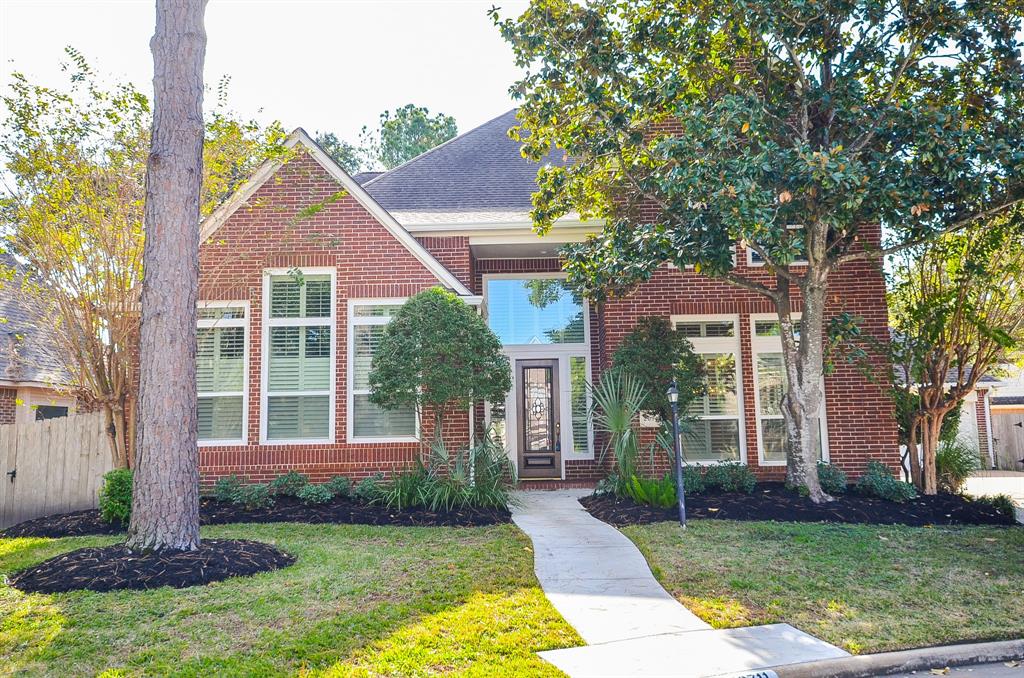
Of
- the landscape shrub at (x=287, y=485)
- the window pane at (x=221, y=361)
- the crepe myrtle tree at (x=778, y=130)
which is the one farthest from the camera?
the window pane at (x=221, y=361)

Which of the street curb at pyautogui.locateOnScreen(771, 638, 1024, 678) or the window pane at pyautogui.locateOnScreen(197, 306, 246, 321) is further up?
the window pane at pyautogui.locateOnScreen(197, 306, 246, 321)

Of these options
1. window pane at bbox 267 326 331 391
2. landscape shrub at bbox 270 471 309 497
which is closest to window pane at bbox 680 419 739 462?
window pane at bbox 267 326 331 391

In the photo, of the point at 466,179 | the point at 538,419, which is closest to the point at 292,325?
the point at 538,419

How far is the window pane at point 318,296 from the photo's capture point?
1080 centimetres

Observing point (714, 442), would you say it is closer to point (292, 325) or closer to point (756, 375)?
point (756, 375)

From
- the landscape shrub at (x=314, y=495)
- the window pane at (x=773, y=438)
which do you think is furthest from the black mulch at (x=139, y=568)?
the window pane at (x=773, y=438)

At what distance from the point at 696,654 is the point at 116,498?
7104 millimetres

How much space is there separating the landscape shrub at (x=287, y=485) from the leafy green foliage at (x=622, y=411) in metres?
4.43

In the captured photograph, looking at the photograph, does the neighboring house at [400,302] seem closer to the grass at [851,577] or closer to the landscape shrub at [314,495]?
the landscape shrub at [314,495]

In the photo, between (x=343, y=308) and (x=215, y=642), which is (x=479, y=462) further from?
(x=215, y=642)

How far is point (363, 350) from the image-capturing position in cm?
1072

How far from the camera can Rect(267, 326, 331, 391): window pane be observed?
10.6m

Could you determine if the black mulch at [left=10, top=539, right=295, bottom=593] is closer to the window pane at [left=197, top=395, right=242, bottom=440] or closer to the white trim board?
the window pane at [left=197, top=395, right=242, bottom=440]

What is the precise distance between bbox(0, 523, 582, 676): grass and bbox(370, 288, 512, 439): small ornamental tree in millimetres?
2900
